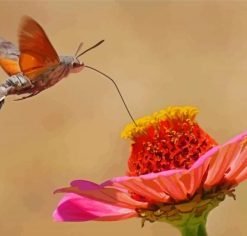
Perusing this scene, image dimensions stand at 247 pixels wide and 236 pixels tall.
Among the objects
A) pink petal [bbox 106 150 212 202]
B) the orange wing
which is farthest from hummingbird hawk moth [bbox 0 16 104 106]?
pink petal [bbox 106 150 212 202]

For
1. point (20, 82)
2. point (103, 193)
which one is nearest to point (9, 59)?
point (20, 82)

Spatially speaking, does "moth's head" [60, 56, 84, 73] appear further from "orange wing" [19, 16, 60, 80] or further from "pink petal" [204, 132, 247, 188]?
"pink petal" [204, 132, 247, 188]

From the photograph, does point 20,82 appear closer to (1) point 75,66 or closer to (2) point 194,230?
(1) point 75,66

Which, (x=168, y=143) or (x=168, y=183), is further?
(x=168, y=143)

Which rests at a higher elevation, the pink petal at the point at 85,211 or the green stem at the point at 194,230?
the pink petal at the point at 85,211

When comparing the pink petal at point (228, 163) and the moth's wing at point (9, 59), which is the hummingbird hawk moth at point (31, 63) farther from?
the pink petal at point (228, 163)

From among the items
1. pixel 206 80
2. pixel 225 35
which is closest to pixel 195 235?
pixel 206 80

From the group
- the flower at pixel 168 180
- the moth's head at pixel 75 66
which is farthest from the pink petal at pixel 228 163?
the moth's head at pixel 75 66
